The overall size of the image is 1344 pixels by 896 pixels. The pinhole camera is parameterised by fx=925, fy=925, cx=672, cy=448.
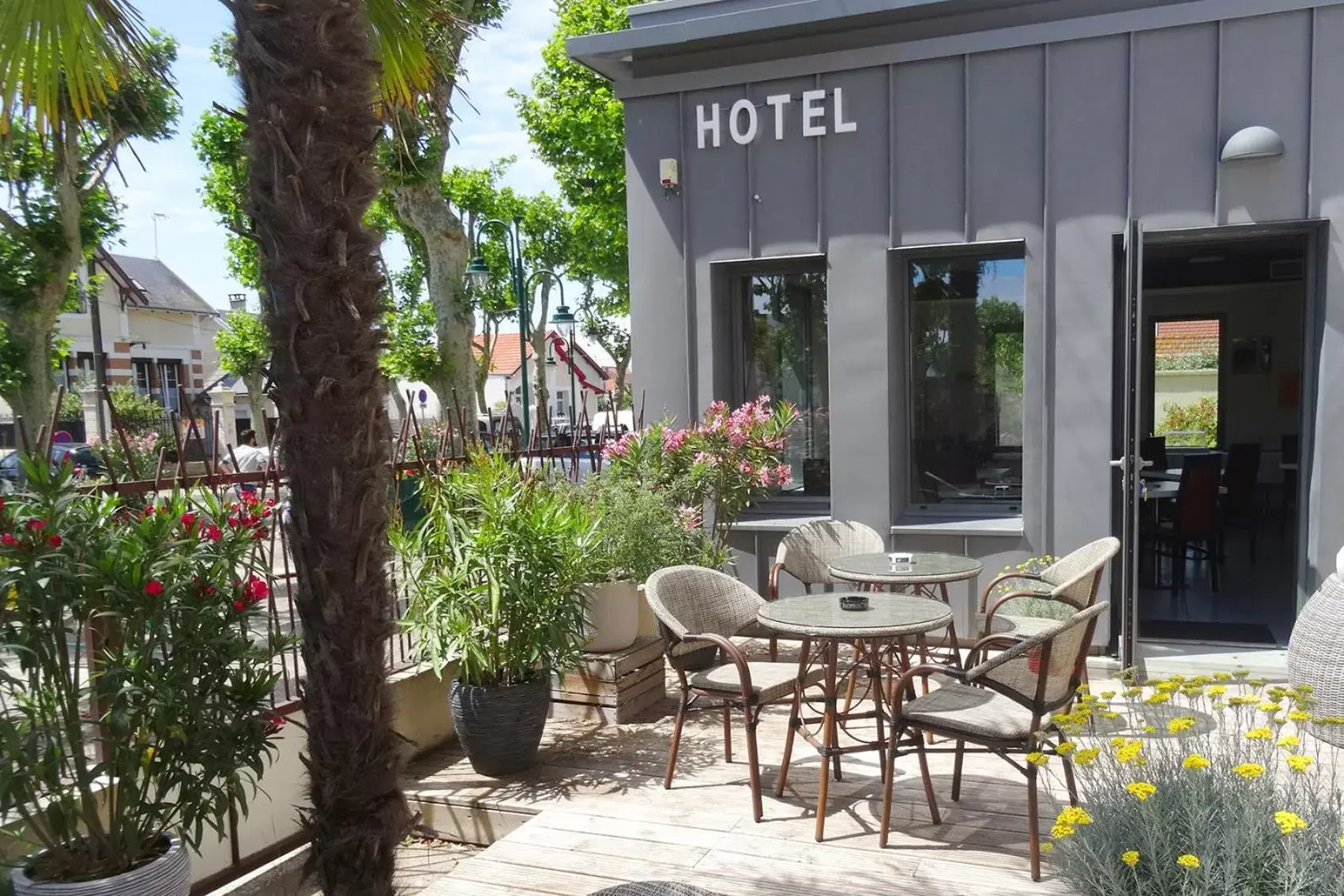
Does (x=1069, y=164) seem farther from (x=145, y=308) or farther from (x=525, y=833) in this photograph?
(x=145, y=308)

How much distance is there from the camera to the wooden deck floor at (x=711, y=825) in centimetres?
316

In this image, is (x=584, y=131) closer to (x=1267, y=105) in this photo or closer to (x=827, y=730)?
A: (x=1267, y=105)

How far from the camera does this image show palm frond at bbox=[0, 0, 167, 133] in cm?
295

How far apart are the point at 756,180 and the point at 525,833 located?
4.44 meters

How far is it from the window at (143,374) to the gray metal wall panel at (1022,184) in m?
36.9

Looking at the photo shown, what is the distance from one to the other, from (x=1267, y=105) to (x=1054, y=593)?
10.2 feet

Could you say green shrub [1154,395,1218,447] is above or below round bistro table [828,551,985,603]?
above

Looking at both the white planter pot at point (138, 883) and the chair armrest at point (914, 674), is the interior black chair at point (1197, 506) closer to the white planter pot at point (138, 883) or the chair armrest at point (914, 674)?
the chair armrest at point (914, 674)

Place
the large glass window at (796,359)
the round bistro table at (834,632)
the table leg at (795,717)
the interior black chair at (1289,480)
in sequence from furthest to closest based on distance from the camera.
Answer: the interior black chair at (1289,480) → the large glass window at (796,359) → the table leg at (795,717) → the round bistro table at (834,632)

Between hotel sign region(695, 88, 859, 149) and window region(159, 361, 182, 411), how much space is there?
3498 cm

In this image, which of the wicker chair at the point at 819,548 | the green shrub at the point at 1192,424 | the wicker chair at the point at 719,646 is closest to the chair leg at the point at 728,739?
the wicker chair at the point at 719,646

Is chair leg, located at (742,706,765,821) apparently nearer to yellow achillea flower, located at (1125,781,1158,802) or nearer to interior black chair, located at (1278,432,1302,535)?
yellow achillea flower, located at (1125,781,1158,802)

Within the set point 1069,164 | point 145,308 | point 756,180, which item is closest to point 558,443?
point 756,180

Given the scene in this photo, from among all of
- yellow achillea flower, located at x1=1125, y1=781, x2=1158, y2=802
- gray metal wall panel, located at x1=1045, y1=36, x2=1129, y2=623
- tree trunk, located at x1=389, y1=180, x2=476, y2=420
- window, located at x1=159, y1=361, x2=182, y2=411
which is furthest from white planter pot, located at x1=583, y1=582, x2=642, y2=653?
window, located at x1=159, y1=361, x2=182, y2=411
